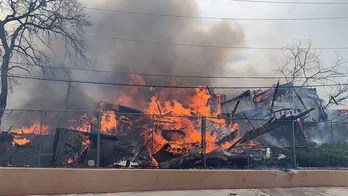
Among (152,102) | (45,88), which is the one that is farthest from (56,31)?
(152,102)

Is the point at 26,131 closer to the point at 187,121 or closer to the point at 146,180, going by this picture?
the point at 187,121

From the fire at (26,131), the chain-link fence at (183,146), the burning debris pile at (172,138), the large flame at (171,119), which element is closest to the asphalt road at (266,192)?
the chain-link fence at (183,146)

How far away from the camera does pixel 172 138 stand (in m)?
11.4

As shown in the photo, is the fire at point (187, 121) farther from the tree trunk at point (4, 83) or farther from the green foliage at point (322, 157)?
the tree trunk at point (4, 83)

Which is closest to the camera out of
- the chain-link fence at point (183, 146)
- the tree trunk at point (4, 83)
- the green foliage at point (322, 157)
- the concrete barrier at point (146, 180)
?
the concrete barrier at point (146, 180)

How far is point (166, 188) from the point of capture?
686 centimetres

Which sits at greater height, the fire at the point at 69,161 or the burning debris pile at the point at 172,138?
the burning debris pile at the point at 172,138

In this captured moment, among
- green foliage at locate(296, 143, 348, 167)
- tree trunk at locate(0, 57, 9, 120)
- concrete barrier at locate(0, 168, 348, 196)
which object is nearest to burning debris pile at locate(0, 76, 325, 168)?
green foliage at locate(296, 143, 348, 167)

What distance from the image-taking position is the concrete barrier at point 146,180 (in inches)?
245

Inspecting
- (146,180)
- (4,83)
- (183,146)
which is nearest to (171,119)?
(183,146)

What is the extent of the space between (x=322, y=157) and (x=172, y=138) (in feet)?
18.1

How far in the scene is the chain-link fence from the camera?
8328 millimetres

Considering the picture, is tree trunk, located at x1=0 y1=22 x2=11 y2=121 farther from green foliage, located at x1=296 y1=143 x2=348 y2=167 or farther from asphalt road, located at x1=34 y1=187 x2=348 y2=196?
green foliage, located at x1=296 y1=143 x2=348 y2=167

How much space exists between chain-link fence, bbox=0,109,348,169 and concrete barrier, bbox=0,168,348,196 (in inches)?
26.5
